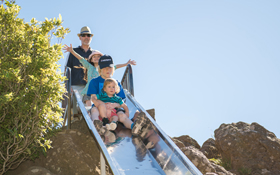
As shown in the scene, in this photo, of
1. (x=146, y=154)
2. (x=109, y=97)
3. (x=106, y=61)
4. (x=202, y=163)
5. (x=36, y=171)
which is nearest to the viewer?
Result: (x=146, y=154)

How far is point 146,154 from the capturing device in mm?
5250

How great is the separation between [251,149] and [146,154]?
534cm

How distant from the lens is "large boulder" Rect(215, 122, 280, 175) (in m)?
9.21

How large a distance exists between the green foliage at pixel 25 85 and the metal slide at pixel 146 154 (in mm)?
791

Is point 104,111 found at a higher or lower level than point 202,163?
higher

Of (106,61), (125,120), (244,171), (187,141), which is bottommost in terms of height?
(244,171)

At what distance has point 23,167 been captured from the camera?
19.3 feet

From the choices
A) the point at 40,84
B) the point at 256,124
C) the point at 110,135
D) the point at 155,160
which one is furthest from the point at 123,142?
the point at 256,124

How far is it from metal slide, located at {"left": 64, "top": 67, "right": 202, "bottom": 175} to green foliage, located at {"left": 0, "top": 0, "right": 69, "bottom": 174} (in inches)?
31.2

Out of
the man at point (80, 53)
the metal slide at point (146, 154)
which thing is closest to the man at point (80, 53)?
the man at point (80, 53)

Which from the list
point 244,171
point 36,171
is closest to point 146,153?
point 36,171

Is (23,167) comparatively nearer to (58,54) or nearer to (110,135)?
(110,135)

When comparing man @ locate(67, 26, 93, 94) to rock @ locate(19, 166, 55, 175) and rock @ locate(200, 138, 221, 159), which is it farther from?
rock @ locate(200, 138, 221, 159)

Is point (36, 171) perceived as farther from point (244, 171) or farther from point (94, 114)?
point (244, 171)
